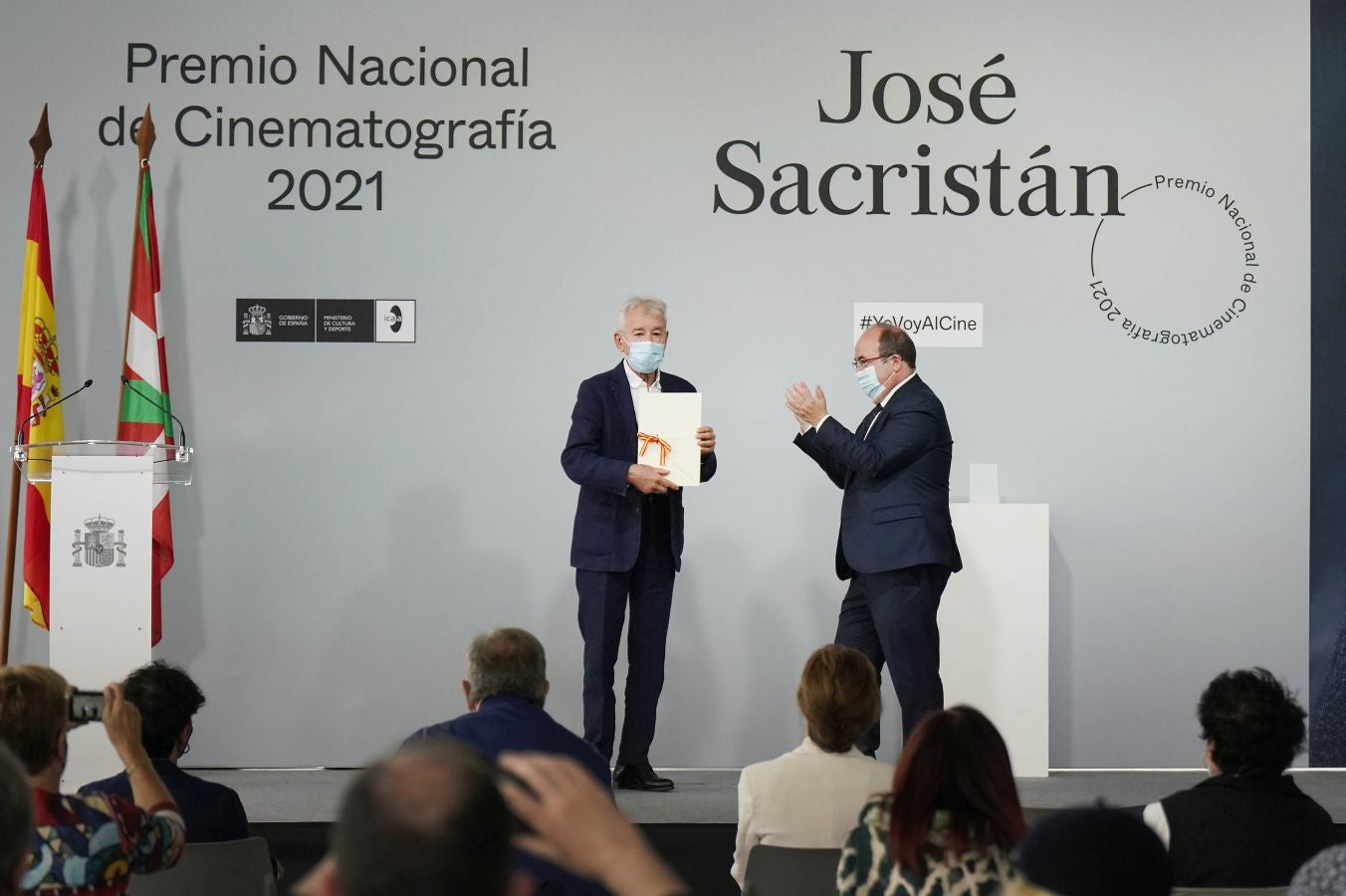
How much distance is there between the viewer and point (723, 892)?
433 centimetres

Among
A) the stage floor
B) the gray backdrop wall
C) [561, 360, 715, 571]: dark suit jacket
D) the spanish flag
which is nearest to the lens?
the stage floor

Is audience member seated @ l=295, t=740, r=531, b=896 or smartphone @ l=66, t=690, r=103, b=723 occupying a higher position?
audience member seated @ l=295, t=740, r=531, b=896

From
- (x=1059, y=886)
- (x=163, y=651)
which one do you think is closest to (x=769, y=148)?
(x=163, y=651)

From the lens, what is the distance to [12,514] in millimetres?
5574

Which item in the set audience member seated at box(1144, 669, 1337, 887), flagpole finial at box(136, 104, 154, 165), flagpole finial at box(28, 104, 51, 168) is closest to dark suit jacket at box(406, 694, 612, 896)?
audience member seated at box(1144, 669, 1337, 887)

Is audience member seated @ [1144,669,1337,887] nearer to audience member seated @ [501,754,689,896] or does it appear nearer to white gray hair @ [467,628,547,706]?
white gray hair @ [467,628,547,706]

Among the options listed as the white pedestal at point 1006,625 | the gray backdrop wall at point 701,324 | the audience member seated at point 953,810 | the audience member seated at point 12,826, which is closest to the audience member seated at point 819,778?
the audience member seated at point 953,810

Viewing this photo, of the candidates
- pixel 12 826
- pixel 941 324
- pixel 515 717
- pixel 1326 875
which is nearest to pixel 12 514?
pixel 515 717

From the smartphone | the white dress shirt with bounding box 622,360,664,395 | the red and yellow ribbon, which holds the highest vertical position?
the white dress shirt with bounding box 622,360,664,395

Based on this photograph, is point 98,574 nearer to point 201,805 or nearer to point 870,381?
point 201,805

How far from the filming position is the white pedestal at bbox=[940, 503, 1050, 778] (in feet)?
18.6

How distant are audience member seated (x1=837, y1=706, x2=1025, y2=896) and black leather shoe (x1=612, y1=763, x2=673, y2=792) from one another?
2.98 meters

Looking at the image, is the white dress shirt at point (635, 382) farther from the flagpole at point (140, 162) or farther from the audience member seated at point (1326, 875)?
the audience member seated at point (1326, 875)

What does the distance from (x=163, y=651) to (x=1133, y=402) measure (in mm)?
4181
